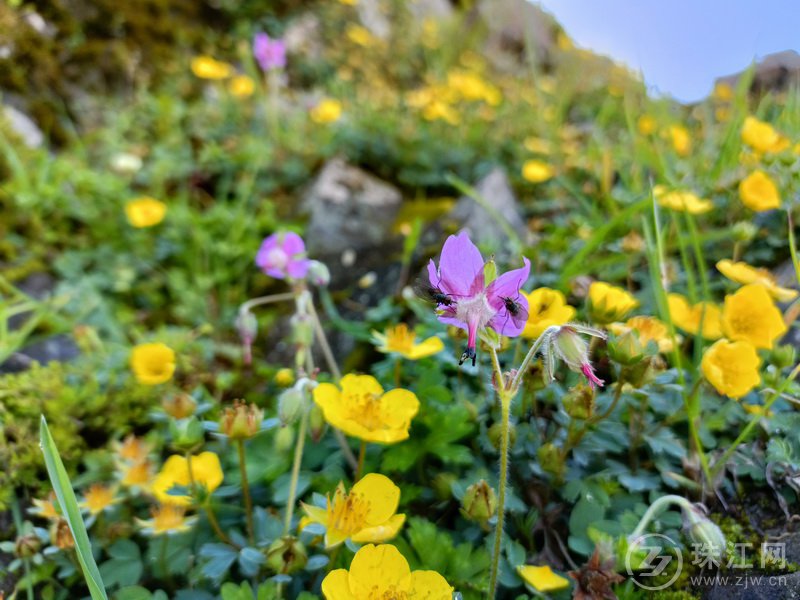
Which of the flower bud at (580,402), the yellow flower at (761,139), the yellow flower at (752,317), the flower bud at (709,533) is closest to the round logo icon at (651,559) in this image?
the flower bud at (709,533)

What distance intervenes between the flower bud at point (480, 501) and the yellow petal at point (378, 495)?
Result: 0.40 feet

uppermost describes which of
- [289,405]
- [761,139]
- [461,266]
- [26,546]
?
[761,139]

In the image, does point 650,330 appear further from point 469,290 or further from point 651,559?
point 469,290

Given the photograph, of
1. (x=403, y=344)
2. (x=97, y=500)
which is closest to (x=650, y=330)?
(x=403, y=344)

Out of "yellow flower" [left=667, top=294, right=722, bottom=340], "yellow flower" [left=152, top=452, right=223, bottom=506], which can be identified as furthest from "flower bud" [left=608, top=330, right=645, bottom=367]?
"yellow flower" [left=152, top=452, right=223, bottom=506]

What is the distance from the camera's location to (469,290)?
792 millimetres

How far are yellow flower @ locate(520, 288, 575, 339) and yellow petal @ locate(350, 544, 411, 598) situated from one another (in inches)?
17.7

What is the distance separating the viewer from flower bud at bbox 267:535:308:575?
3.08ft

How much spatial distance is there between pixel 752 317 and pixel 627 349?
1.32 ft

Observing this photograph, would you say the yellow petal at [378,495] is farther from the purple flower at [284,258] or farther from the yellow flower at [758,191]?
the yellow flower at [758,191]

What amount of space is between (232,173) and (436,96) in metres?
1.27

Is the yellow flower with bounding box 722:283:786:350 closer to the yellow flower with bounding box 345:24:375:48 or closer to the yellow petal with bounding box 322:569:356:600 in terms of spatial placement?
the yellow petal with bounding box 322:569:356:600

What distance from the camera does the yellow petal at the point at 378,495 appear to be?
92cm

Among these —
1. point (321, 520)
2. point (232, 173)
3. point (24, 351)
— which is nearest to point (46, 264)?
point (24, 351)
